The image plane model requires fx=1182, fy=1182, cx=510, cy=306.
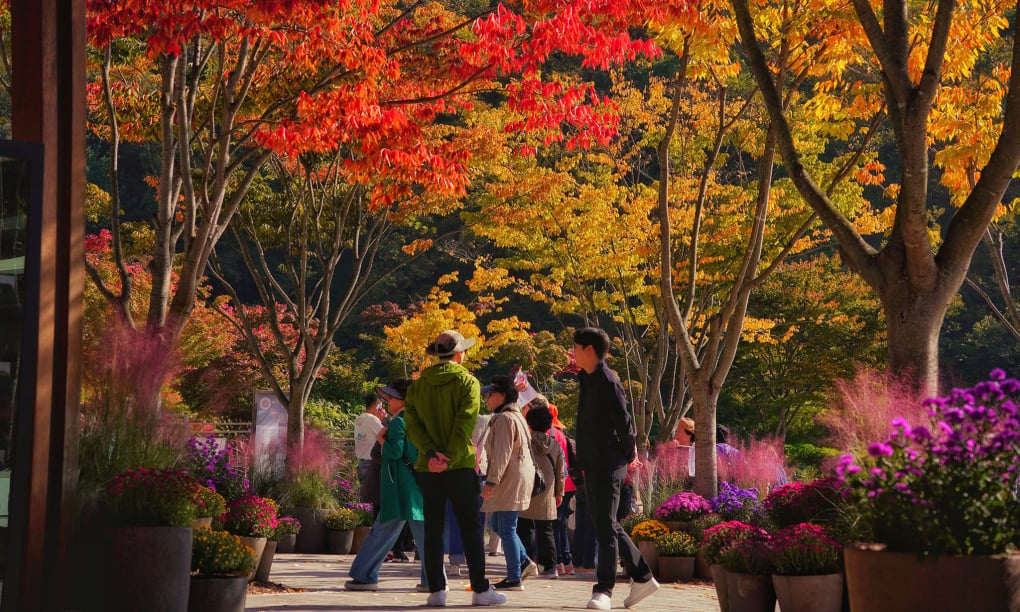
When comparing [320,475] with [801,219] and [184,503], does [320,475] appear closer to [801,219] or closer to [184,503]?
Answer: [184,503]

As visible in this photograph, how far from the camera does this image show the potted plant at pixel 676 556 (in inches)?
439

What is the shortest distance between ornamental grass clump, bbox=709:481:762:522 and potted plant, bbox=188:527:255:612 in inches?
226

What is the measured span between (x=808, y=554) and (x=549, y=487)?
14.2 ft

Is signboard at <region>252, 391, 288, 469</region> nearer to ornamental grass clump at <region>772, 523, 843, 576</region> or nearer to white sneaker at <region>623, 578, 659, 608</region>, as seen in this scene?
white sneaker at <region>623, 578, 659, 608</region>

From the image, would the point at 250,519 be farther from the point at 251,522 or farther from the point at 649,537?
the point at 649,537

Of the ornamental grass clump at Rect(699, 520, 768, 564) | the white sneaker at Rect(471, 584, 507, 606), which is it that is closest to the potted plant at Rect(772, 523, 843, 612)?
the ornamental grass clump at Rect(699, 520, 768, 564)

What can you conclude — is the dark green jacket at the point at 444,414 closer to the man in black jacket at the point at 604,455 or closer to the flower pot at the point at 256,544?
the man in black jacket at the point at 604,455

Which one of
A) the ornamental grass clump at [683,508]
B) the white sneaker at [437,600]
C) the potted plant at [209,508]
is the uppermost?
the potted plant at [209,508]

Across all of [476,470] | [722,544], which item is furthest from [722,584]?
[476,470]

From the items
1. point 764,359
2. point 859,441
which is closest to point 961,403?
point 859,441

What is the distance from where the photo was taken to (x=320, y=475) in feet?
45.3

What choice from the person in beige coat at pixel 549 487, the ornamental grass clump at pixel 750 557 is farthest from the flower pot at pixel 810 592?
the person in beige coat at pixel 549 487

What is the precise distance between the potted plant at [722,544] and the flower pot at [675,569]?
9.26 feet

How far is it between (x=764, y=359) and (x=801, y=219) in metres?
15.8
